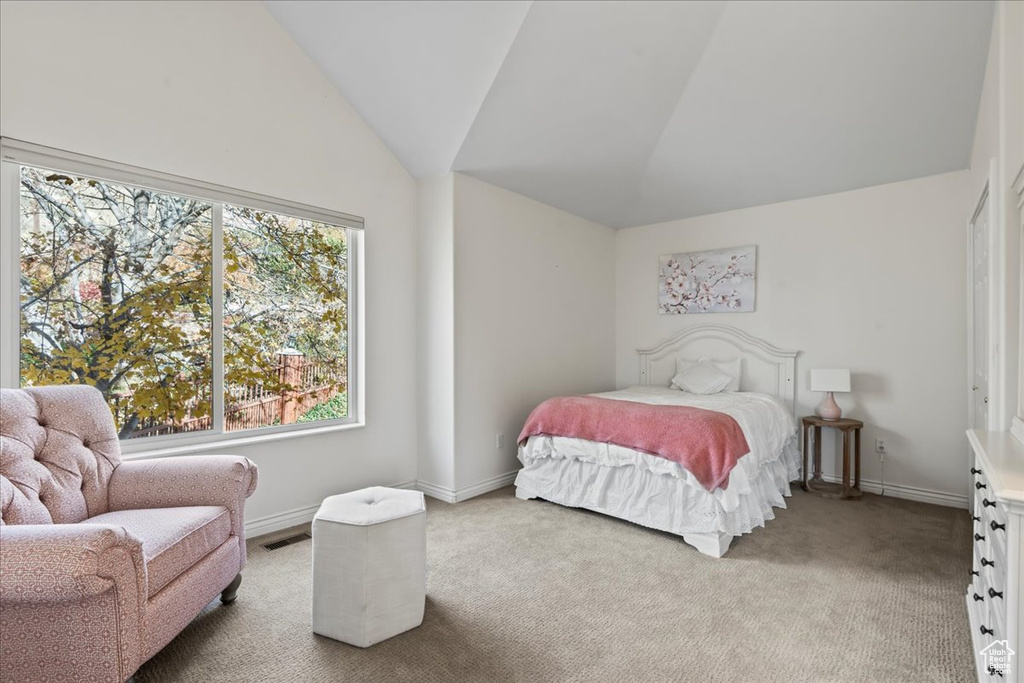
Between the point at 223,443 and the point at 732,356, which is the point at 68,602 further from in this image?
the point at 732,356

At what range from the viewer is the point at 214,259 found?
297 centimetres

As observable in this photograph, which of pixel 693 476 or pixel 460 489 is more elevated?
pixel 693 476

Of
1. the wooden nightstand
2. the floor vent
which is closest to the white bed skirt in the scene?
the wooden nightstand

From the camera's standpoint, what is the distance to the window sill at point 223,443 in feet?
8.61

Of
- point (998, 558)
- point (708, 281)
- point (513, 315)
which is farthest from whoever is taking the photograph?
point (708, 281)

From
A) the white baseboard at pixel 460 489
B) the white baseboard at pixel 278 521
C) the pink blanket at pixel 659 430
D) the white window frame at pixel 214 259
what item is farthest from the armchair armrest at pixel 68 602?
the pink blanket at pixel 659 430

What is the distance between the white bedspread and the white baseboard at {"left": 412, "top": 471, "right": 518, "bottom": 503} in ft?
1.32

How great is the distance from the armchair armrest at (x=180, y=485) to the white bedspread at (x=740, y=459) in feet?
6.51

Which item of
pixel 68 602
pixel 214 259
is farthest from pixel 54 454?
pixel 214 259

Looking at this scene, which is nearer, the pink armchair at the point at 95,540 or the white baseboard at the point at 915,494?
the pink armchair at the point at 95,540

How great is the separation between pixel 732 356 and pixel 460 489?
105 inches

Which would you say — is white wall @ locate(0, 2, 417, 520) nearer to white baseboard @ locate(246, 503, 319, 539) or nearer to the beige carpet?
white baseboard @ locate(246, 503, 319, 539)

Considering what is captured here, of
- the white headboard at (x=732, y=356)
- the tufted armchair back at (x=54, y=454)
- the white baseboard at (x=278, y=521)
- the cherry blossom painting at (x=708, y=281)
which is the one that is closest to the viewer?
the tufted armchair back at (x=54, y=454)

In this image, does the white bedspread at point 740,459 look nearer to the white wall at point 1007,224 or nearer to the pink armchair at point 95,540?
the white wall at point 1007,224
